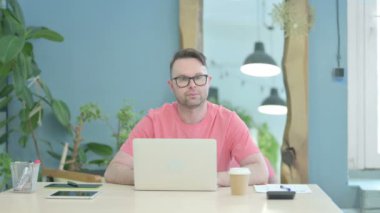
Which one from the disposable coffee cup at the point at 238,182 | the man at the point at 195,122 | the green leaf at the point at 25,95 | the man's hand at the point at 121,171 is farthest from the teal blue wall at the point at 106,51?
the disposable coffee cup at the point at 238,182

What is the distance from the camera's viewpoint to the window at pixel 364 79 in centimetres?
328

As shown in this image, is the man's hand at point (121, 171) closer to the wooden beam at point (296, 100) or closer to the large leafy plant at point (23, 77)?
the large leafy plant at point (23, 77)

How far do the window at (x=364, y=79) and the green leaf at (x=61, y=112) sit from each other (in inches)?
75.0

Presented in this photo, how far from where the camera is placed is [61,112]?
119 inches

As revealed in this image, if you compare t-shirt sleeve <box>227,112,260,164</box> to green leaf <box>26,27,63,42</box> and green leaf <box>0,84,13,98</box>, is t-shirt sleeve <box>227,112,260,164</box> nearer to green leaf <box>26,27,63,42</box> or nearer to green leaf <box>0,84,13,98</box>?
green leaf <box>26,27,63,42</box>


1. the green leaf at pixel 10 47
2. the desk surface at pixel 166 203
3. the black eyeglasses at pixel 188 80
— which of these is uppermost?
the green leaf at pixel 10 47

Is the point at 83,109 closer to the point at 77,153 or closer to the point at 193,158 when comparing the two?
the point at 77,153

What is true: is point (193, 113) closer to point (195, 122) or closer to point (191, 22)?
point (195, 122)

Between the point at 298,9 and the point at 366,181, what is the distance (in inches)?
49.8

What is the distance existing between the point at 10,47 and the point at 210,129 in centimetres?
129

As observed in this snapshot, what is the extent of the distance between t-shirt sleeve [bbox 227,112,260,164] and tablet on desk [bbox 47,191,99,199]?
0.73 metres

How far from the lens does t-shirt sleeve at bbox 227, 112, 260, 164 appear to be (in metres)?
2.23

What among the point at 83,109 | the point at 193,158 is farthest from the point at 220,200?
the point at 83,109

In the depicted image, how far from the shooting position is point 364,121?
130 inches
